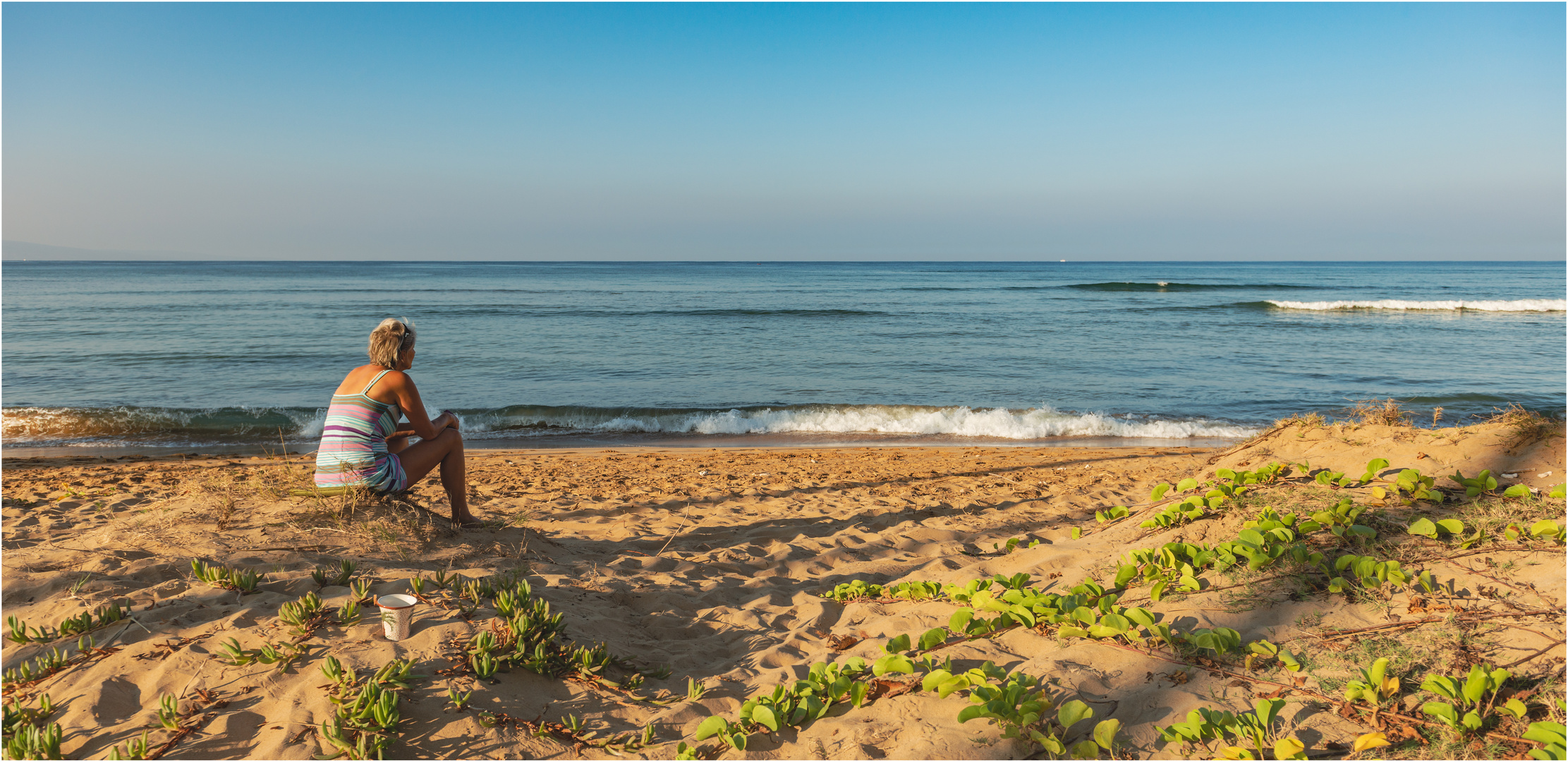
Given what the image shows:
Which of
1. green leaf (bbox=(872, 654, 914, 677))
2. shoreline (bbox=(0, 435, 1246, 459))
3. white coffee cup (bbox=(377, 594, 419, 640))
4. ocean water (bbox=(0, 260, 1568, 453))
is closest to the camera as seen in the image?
green leaf (bbox=(872, 654, 914, 677))

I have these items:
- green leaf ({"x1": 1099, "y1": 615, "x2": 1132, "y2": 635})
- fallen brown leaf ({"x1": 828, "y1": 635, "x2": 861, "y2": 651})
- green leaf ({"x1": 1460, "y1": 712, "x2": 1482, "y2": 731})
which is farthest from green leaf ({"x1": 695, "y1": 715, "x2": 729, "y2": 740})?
green leaf ({"x1": 1460, "y1": 712, "x2": 1482, "y2": 731})

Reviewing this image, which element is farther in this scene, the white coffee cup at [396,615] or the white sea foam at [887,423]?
the white sea foam at [887,423]

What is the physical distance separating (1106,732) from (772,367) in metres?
14.7

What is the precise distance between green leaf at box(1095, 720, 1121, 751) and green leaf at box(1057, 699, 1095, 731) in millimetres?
50

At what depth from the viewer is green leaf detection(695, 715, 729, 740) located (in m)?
2.54

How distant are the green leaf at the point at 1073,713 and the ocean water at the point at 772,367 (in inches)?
344

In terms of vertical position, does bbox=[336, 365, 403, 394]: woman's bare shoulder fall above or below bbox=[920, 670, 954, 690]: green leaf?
above

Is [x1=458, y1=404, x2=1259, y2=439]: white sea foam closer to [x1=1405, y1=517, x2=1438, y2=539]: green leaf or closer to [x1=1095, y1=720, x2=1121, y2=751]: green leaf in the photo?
[x1=1405, y1=517, x2=1438, y2=539]: green leaf

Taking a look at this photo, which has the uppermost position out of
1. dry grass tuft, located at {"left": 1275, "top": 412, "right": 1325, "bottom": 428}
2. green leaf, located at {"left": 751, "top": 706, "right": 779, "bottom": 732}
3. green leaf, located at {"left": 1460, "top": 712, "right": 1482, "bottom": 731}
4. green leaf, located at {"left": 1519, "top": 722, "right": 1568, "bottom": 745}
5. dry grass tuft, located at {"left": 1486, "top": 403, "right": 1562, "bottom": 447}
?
dry grass tuft, located at {"left": 1486, "top": 403, "right": 1562, "bottom": 447}

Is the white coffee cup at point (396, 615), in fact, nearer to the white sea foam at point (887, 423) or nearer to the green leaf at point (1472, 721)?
the green leaf at point (1472, 721)

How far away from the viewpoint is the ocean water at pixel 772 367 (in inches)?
456

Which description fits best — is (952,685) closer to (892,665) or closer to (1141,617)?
(892,665)

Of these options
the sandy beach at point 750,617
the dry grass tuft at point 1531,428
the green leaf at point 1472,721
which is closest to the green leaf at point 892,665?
the sandy beach at point 750,617

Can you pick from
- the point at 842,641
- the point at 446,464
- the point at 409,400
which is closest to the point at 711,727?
the point at 842,641
